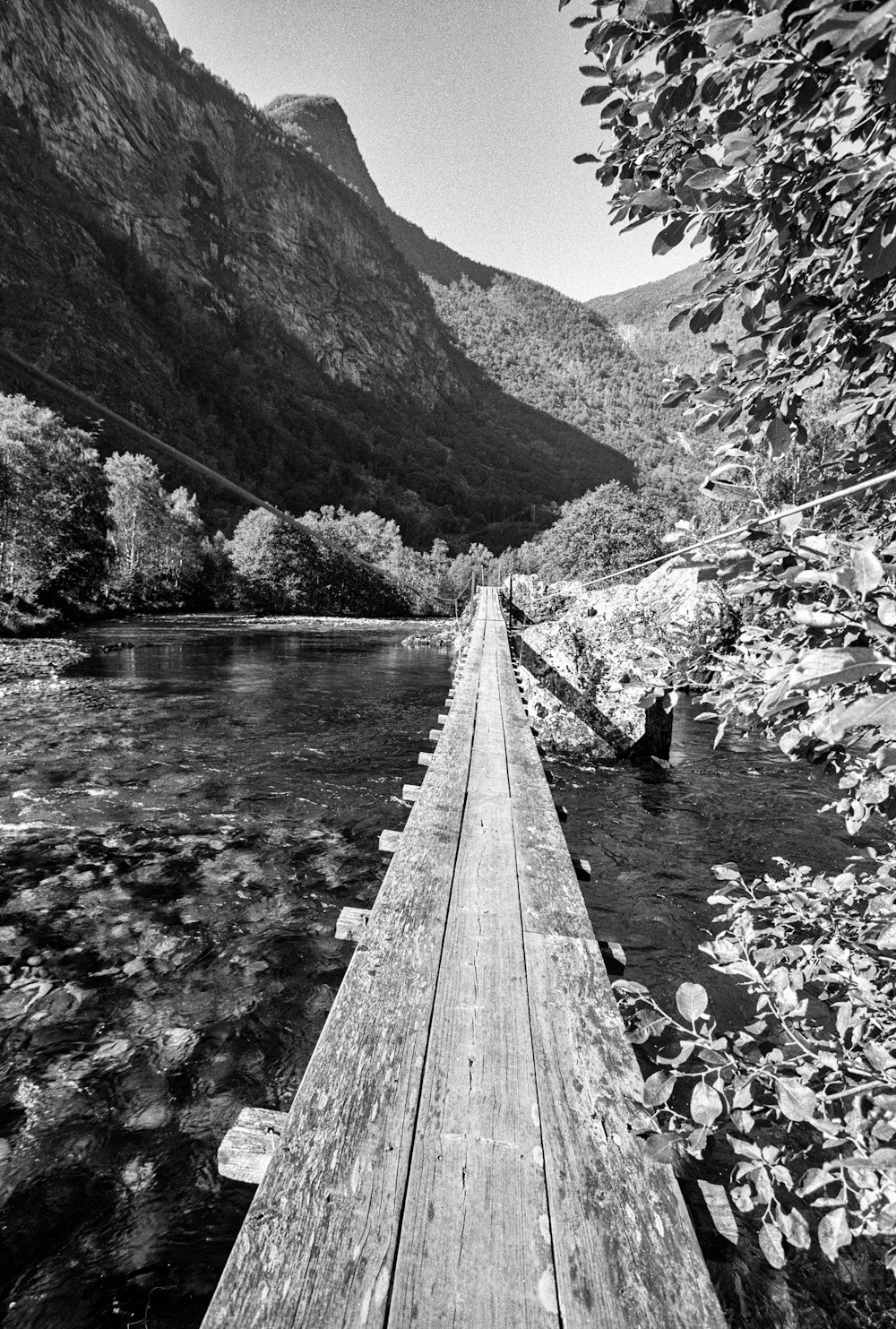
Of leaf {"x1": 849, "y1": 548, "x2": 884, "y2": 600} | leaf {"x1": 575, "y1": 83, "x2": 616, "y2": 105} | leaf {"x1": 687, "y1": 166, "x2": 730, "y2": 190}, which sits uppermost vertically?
leaf {"x1": 575, "y1": 83, "x2": 616, "y2": 105}

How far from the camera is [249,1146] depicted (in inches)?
64.2

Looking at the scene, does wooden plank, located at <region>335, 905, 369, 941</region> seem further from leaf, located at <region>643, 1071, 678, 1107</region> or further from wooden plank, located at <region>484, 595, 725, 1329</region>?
leaf, located at <region>643, 1071, 678, 1107</region>

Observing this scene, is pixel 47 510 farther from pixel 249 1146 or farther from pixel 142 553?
pixel 249 1146

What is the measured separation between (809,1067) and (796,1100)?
0.65ft

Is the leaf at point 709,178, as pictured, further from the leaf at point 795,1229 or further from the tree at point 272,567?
the tree at point 272,567

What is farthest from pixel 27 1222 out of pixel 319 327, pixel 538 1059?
pixel 319 327

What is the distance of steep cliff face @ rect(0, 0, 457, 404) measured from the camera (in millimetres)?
124875

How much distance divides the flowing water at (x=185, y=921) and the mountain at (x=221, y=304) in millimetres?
91695

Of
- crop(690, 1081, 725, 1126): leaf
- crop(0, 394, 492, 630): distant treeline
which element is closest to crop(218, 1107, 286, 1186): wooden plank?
crop(690, 1081, 725, 1126): leaf

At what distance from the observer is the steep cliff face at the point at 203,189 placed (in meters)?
125

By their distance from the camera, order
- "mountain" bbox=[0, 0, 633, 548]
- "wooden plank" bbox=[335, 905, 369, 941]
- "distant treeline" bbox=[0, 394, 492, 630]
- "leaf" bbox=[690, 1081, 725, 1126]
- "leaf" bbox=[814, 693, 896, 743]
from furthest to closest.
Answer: "mountain" bbox=[0, 0, 633, 548] → "distant treeline" bbox=[0, 394, 492, 630] → "wooden plank" bbox=[335, 905, 369, 941] → "leaf" bbox=[690, 1081, 725, 1126] → "leaf" bbox=[814, 693, 896, 743]

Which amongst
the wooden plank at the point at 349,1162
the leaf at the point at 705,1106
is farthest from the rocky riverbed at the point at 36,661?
the leaf at the point at 705,1106

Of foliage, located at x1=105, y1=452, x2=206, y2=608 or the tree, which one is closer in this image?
foliage, located at x1=105, y1=452, x2=206, y2=608

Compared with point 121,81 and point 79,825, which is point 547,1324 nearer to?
point 79,825
